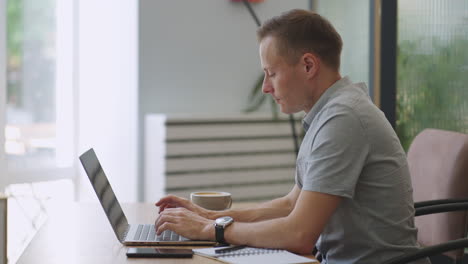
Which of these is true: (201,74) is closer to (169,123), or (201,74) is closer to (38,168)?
(169,123)

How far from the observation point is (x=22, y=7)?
3.72m

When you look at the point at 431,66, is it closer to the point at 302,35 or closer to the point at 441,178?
the point at 441,178

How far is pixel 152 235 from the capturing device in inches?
62.4

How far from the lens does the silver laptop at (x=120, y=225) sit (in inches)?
59.4

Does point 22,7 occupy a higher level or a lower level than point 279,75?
higher

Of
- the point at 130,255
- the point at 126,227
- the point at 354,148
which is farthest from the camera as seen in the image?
the point at 126,227

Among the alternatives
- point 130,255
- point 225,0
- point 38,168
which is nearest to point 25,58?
point 38,168

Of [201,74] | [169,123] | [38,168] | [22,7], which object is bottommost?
[38,168]

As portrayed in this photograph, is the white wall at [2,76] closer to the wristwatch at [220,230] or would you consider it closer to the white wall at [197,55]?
the white wall at [197,55]

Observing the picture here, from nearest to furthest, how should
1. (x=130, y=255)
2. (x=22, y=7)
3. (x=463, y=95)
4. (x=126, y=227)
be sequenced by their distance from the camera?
(x=130, y=255) < (x=126, y=227) < (x=463, y=95) < (x=22, y=7)

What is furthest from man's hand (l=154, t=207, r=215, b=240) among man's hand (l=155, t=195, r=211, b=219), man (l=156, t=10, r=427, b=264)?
man's hand (l=155, t=195, r=211, b=219)

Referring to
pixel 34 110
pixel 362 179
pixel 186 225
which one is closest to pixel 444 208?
pixel 362 179

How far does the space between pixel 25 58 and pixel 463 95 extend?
2.36 meters

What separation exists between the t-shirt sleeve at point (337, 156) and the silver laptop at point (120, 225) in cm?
28
